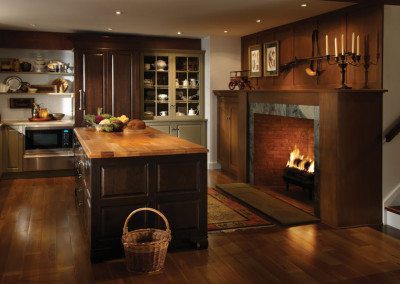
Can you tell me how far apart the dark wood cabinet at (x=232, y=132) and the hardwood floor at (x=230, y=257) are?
7.78 ft

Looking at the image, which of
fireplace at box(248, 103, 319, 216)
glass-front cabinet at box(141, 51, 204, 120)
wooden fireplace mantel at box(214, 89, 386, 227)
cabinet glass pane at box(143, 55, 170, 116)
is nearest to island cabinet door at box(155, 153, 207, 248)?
wooden fireplace mantel at box(214, 89, 386, 227)

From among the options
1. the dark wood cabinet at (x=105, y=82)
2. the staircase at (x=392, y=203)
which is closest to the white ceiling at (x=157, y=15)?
the dark wood cabinet at (x=105, y=82)

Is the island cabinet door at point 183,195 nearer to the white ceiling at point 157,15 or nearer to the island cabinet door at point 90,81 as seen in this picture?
the white ceiling at point 157,15

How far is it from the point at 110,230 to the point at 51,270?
525 mm

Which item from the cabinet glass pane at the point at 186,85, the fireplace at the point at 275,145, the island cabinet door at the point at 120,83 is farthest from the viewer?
the cabinet glass pane at the point at 186,85

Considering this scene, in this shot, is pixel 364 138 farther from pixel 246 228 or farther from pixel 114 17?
pixel 114 17

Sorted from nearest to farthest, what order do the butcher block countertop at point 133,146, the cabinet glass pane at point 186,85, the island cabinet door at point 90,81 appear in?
the butcher block countertop at point 133,146 → the island cabinet door at point 90,81 → the cabinet glass pane at point 186,85

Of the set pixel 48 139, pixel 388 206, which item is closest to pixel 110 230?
pixel 388 206

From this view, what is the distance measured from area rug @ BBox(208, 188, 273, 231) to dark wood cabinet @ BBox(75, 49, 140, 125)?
2.69 m

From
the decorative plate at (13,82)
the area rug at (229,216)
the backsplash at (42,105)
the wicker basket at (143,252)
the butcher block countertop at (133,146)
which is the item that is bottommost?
the area rug at (229,216)

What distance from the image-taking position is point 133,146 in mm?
3949

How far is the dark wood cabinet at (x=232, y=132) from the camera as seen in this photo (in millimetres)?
6840

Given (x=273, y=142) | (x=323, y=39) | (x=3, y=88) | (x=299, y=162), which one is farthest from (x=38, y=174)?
(x=323, y=39)

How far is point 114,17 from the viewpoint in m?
6.16
